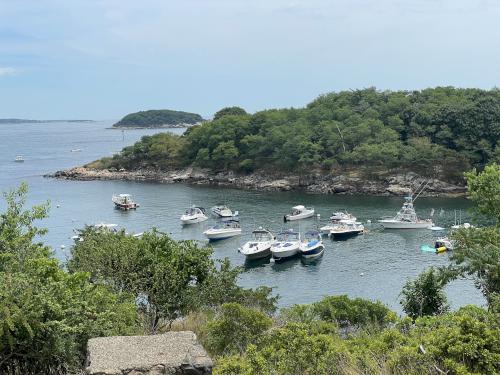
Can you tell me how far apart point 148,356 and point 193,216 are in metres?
38.2

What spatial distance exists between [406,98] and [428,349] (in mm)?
64156

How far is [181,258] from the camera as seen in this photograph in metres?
15.4

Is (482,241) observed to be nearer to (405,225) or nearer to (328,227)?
(328,227)

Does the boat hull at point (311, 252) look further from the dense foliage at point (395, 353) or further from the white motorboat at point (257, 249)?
the dense foliage at point (395, 353)

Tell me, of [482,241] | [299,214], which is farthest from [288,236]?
[482,241]

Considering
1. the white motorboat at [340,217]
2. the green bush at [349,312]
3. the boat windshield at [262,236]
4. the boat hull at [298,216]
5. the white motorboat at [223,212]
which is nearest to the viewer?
the green bush at [349,312]

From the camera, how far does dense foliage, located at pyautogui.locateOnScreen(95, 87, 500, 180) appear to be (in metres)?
56.7

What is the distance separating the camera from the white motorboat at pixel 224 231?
39.3 meters

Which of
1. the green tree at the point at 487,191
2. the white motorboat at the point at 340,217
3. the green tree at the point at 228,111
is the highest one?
the green tree at the point at 228,111

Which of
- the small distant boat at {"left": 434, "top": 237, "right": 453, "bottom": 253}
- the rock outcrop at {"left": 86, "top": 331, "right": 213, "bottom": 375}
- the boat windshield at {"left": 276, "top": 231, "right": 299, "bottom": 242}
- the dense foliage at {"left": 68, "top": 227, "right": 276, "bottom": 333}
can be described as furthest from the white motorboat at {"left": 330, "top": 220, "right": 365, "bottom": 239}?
the rock outcrop at {"left": 86, "top": 331, "right": 213, "bottom": 375}

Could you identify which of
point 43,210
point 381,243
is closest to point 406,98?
point 381,243

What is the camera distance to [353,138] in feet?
201

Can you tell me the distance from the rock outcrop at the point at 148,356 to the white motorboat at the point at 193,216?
1469 inches

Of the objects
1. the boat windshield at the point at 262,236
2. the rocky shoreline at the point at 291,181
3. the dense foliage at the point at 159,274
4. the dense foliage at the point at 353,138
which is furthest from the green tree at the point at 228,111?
the dense foliage at the point at 159,274
